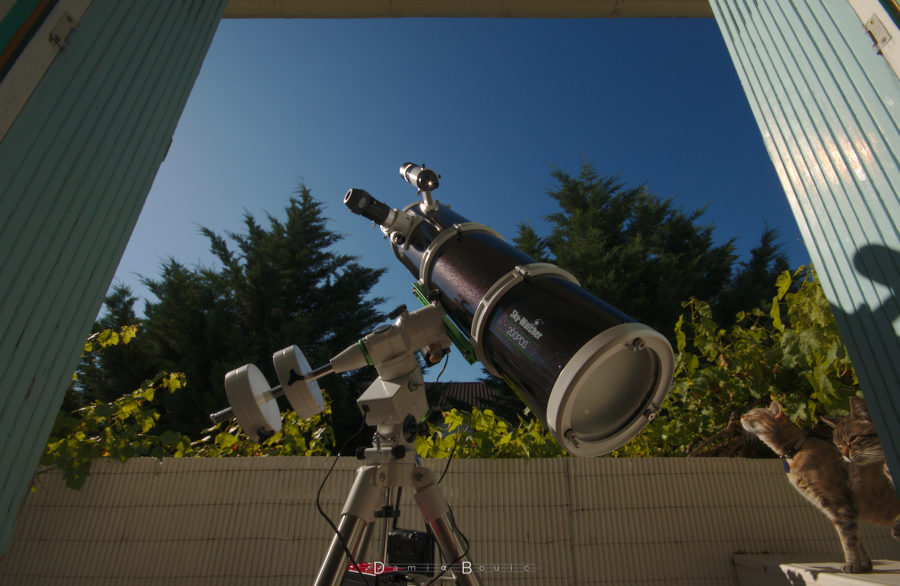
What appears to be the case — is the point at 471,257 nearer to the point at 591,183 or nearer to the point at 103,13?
the point at 103,13

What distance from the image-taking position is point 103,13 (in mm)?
1509

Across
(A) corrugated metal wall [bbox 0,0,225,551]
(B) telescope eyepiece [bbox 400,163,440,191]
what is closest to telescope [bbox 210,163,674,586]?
(B) telescope eyepiece [bbox 400,163,440,191]

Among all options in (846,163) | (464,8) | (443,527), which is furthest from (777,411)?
(464,8)

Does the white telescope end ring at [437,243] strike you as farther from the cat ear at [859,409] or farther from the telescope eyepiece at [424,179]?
the cat ear at [859,409]

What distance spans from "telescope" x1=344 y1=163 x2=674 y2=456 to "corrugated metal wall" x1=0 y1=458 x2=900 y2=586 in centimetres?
86

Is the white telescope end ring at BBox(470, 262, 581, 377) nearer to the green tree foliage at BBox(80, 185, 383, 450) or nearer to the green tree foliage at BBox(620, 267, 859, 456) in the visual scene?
the green tree foliage at BBox(620, 267, 859, 456)

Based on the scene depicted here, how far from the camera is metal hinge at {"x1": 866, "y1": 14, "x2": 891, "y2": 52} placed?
1197 millimetres

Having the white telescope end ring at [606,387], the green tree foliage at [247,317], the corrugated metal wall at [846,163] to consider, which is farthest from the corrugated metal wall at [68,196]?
the green tree foliage at [247,317]

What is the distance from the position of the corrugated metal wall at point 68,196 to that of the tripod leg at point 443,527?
3.54ft

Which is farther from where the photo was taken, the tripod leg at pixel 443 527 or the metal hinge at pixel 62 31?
the metal hinge at pixel 62 31

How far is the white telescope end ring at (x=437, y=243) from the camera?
1.80 m

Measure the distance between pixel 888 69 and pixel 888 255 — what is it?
0.50 meters

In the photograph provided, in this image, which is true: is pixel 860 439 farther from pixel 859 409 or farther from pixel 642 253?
pixel 642 253

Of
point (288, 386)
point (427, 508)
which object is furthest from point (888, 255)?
point (288, 386)
